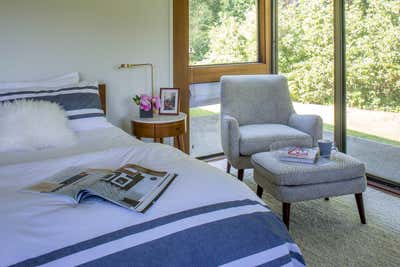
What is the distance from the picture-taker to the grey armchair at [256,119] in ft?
10.7

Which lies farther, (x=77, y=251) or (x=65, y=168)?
(x=65, y=168)

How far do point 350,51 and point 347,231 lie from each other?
1.72m

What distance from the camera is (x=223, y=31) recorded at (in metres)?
4.23

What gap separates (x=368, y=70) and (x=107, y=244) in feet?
9.60

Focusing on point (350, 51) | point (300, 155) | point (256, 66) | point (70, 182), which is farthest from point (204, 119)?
point (70, 182)

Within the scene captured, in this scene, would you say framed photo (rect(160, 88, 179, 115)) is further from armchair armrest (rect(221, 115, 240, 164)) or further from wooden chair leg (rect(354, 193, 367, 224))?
wooden chair leg (rect(354, 193, 367, 224))

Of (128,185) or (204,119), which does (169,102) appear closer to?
(204,119)

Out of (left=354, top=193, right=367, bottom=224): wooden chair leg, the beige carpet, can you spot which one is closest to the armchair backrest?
the beige carpet

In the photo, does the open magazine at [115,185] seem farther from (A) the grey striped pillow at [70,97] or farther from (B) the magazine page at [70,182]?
(A) the grey striped pillow at [70,97]

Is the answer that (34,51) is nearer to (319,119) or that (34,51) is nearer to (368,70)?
(319,119)

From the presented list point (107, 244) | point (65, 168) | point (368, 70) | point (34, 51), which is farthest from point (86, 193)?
point (368, 70)

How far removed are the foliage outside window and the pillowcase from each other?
2176mm

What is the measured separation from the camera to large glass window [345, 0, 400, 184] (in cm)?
325

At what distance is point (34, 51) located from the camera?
3.10m
